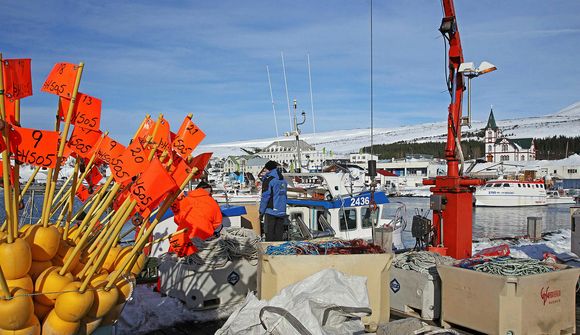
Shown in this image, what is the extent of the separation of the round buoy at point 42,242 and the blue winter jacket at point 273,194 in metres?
4.88

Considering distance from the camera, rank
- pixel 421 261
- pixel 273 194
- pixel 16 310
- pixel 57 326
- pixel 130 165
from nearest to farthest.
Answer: pixel 16 310 < pixel 57 326 < pixel 130 165 < pixel 421 261 < pixel 273 194

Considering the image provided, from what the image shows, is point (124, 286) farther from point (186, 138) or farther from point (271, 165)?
point (271, 165)

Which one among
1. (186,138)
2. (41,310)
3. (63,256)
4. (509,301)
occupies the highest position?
(186,138)

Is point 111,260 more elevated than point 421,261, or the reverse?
point 111,260

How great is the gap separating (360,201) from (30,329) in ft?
30.1

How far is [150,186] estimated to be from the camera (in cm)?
395

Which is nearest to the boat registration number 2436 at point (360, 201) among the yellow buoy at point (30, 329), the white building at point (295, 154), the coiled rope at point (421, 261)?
the white building at point (295, 154)

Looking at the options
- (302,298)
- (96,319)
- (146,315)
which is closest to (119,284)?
(96,319)

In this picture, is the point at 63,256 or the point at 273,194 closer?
the point at 63,256

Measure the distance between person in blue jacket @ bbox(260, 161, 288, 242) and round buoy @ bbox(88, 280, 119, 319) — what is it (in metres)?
4.78

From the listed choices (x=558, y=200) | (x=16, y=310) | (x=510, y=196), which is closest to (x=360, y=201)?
(x=16, y=310)

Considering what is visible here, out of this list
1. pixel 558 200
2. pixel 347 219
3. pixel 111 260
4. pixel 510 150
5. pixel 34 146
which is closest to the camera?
pixel 34 146

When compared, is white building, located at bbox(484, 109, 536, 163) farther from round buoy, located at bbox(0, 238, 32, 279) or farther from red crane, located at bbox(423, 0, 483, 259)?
round buoy, located at bbox(0, 238, 32, 279)

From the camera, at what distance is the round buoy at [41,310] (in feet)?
12.9
